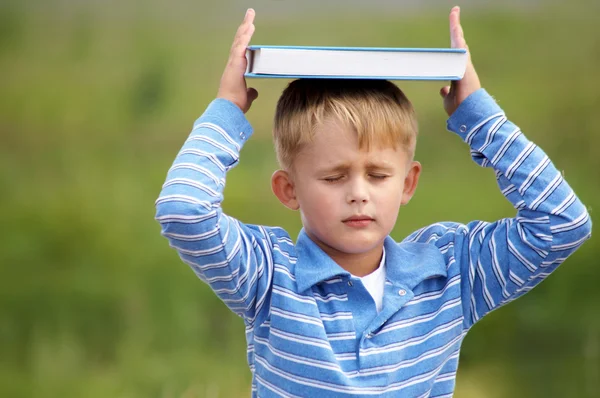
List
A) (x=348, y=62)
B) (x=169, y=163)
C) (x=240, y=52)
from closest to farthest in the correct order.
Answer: (x=348, y=62) → (x=240, y=52) → (x=169, y=163)

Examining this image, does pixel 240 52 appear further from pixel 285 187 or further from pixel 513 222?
pixel 513 222

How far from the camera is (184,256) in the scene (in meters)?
1.23

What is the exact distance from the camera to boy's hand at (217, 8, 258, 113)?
1295 millimetres

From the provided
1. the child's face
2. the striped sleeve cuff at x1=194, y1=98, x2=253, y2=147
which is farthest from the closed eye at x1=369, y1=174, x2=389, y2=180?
the striped sleeve cuff at x1=194, y1=98, x2=253, y2=147

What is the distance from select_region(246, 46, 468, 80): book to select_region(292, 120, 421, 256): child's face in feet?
0.33

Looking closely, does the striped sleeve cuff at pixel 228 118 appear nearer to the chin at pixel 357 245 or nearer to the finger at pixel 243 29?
the finger at pixel 243 29

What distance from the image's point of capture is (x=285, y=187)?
1348 mm

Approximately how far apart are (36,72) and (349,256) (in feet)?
6.59

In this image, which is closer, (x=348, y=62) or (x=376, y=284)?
(x=348, y=62)

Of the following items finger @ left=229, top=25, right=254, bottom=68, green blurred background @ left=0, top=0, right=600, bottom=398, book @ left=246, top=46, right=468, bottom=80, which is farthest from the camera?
green blurred background @ left=0, top=0, right=600, bottom=398

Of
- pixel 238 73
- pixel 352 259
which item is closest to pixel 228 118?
pixel 238 73

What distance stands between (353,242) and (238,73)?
31cm

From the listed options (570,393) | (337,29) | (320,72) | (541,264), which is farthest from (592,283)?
(320,72)

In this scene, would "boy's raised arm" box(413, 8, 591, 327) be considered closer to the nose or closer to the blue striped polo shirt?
the blue striped polo shirt
